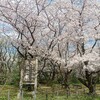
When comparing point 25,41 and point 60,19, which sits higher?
point 60,19

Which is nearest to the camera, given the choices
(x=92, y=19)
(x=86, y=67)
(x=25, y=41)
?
(x=86, y=67)

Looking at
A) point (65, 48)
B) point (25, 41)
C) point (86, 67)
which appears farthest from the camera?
point (65, 48)

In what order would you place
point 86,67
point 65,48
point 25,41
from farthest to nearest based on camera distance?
point 65,48, point 25,41, point 86,67

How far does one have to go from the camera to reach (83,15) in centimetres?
2312

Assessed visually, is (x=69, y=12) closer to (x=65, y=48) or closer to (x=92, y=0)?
(x=92, y=0)

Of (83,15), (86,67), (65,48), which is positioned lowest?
(86,67)

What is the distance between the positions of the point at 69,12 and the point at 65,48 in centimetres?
754

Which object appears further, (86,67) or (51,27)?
(51,27)

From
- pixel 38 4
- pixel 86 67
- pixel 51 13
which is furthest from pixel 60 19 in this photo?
pixel 86 67

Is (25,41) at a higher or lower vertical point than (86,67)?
higher

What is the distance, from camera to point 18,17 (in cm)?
2262

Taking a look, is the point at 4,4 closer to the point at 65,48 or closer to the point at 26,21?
the point at 26,21

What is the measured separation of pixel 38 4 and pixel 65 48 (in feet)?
29.1

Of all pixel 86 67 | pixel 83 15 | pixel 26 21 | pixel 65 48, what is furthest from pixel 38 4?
pixel 65 48
